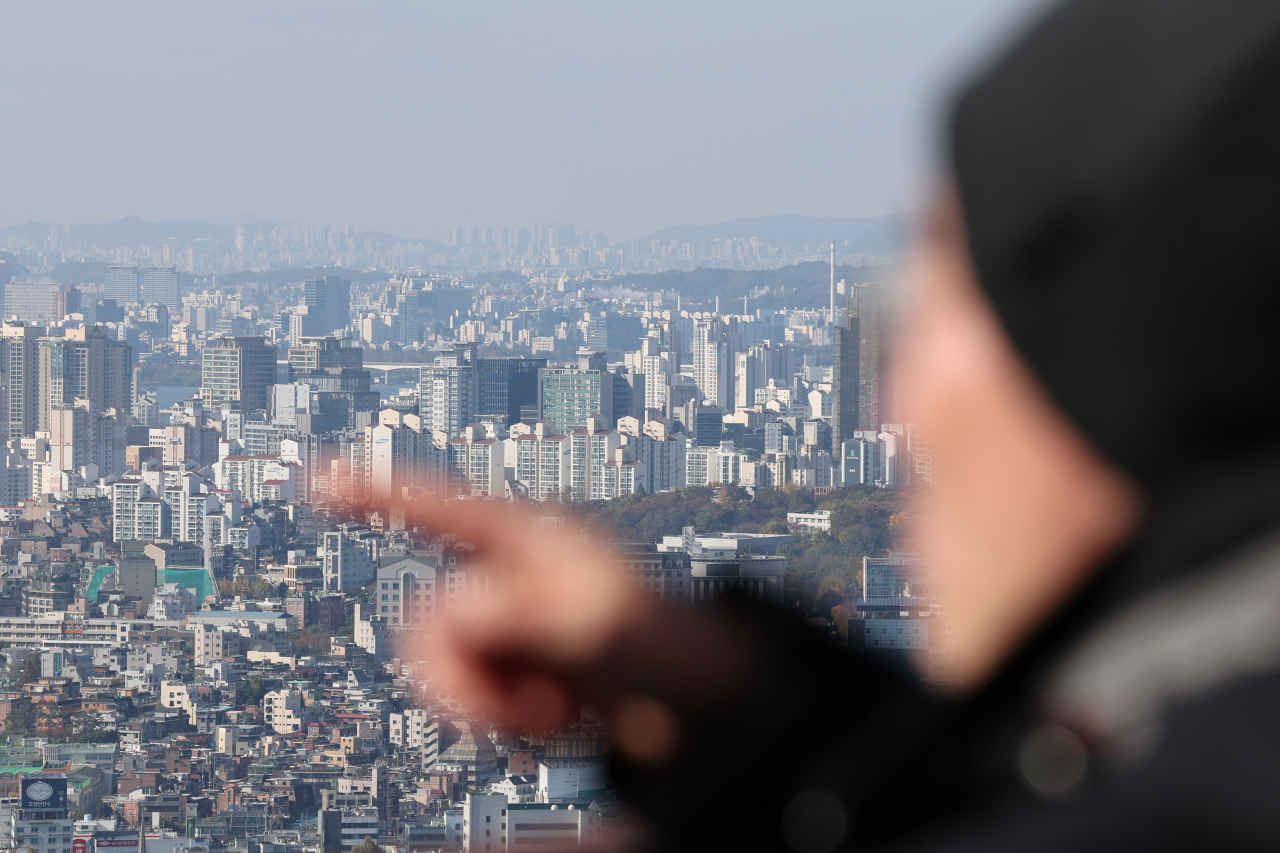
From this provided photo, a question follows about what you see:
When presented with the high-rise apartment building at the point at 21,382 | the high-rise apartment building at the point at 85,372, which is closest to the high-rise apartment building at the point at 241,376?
the high-rise apartment building at the point at 85,372

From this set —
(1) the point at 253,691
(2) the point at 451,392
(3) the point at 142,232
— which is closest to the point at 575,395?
(2) the point at 451,392

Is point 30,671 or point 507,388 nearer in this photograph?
point 30,671

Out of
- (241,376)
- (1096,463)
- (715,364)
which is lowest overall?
(1096,463)

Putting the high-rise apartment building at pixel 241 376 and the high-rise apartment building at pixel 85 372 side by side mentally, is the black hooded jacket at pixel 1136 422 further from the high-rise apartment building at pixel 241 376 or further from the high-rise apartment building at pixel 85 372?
the high-rise apartment building at pixel 241 376

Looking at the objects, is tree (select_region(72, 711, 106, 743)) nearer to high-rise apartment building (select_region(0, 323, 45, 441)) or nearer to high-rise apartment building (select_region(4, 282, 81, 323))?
high-rise apartment building (select_region(0, 323, 45, 441))

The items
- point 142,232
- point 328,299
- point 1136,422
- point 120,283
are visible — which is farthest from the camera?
point 142,232

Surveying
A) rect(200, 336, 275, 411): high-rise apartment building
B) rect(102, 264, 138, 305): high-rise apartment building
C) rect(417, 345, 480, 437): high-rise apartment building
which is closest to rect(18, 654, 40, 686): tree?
rect(417, 345, 480, 437): high-rise apartment building

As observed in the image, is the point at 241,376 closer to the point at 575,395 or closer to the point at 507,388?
the point at 507,388
